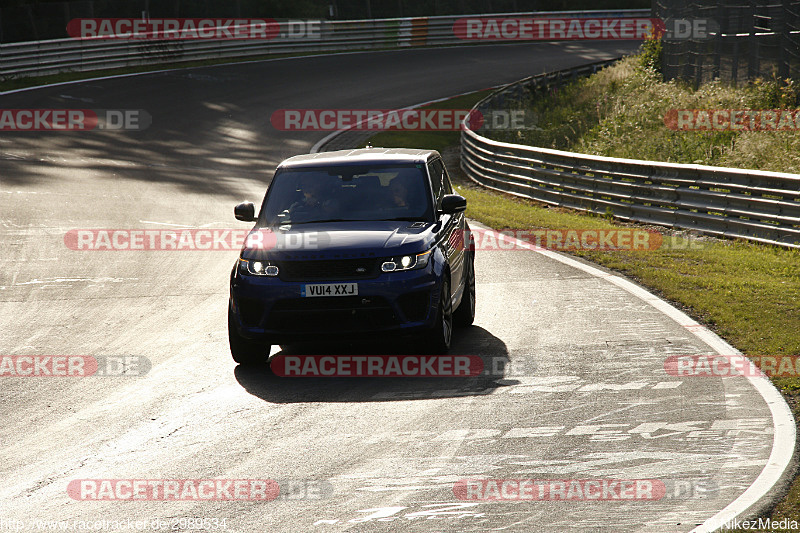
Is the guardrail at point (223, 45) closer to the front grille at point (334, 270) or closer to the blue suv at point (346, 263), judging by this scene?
the blue suv at point (346, 263)

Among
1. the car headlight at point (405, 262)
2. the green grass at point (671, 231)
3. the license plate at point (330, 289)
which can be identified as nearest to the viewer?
the license plate at point (330, 289)

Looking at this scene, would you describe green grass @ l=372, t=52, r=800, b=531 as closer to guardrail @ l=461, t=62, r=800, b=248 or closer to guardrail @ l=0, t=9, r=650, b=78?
guardrail @ l=461, t=62, r=800, b=248

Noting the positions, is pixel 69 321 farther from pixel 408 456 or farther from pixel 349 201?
pixel 408 456

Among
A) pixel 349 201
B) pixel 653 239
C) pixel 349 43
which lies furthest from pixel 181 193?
pixel 349 43

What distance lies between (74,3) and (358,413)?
36378 mm

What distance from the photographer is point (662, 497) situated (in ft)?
19.1

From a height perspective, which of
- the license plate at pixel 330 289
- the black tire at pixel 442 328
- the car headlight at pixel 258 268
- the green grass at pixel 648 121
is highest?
the car headlight at pixel 258 268

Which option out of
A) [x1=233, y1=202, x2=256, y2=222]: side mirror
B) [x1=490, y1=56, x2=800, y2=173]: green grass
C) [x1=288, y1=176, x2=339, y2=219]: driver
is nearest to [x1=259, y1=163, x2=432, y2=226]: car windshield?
[x1=288, y1=176, x2=339, y2=219]: driver

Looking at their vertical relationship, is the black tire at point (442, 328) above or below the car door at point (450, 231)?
below

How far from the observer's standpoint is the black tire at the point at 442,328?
885 cm

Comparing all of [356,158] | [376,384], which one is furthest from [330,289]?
[356,158]

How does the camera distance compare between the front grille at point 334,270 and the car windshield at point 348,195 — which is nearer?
the front grille at point 334,270

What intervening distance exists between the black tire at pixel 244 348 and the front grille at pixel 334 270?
0.66 meters

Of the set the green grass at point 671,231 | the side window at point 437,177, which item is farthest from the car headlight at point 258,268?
the green grass at point 671,231
